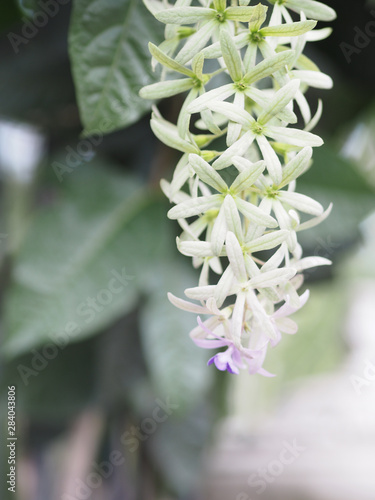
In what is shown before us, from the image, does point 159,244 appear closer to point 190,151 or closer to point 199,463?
point 190,151

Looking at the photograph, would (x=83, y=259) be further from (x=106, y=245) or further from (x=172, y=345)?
(x=172, y=345)

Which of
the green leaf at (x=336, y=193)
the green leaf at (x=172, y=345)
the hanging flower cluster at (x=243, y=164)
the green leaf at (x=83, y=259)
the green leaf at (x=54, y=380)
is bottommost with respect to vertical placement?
the green leaf at (x=54, y=380)

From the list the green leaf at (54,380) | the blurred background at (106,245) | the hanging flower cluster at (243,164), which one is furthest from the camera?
the green leaf at (54,380)

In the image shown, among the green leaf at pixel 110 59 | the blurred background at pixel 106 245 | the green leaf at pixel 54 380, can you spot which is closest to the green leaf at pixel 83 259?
the blurred background at pixel 106 245

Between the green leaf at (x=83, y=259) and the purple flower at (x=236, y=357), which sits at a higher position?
the purple flower at (x=236, y=357)

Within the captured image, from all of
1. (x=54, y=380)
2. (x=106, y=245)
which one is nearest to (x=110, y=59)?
(x=106, y=245)

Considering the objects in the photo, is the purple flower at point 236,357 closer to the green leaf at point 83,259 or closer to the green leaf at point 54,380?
the green leaf at point 83,259

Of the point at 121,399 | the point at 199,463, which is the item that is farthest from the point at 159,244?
the point at 199,463

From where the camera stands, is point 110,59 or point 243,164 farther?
point 110,59
